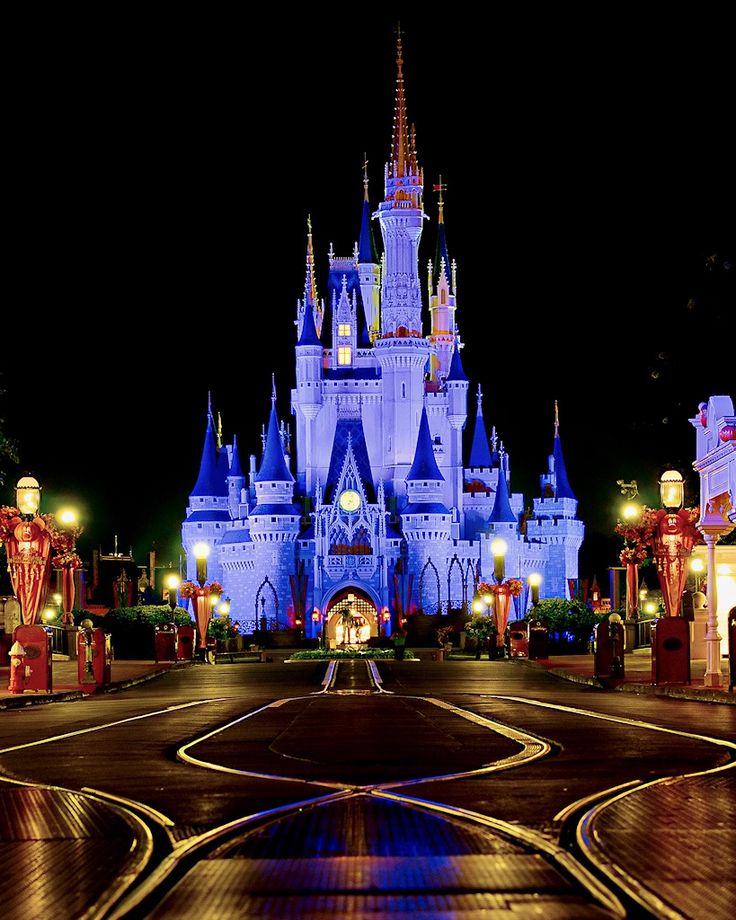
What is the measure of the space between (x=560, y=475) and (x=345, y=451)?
14791 mm

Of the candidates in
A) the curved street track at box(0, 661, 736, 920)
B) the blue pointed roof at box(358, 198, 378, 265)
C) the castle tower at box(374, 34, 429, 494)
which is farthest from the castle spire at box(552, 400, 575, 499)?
the curved street track at box(0, 661, 736, 920)

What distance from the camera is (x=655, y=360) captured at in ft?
170

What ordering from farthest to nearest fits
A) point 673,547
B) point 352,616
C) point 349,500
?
point 349,500, point 352,616, point 673,547

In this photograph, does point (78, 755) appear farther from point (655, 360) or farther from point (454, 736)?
point (655, 360)

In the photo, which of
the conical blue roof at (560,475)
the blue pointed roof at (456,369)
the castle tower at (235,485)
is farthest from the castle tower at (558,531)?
the castle tower at (235,485)

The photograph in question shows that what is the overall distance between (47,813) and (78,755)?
381 cm

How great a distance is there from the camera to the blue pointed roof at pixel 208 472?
99.2 meters

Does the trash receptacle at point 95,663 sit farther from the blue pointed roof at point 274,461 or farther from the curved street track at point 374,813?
the blue pointed roof at point 274,461

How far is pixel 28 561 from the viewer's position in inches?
1008

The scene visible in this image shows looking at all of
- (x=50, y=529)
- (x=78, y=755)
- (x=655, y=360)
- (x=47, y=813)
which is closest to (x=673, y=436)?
(x=655, y=360)

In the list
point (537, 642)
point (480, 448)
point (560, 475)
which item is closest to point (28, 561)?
point (537, 642)

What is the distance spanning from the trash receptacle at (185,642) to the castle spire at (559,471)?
59.2m

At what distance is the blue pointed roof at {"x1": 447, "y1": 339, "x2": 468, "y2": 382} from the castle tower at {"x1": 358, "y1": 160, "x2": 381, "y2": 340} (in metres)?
5.20

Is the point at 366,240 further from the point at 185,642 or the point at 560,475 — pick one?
the point at 185,642
